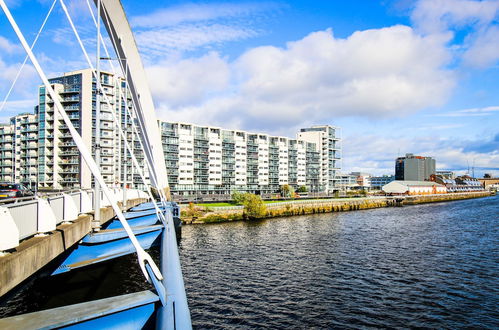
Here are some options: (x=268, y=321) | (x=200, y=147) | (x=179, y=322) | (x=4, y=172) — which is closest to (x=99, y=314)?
(x=179, y=322)

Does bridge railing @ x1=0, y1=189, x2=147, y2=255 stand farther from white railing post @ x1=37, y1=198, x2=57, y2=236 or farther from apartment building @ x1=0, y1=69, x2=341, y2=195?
apartment building @ x1=0, y1=69, x2=341, y2=195

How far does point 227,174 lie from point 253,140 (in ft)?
55.1

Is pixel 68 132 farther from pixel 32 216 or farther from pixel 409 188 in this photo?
pixel 409 188

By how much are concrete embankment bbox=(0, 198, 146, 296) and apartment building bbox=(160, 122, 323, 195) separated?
8794 centimetres

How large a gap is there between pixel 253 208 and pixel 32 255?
58.3 meters

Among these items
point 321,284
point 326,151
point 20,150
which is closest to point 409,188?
point 326,151

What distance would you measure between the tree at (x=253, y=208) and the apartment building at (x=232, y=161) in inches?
1421

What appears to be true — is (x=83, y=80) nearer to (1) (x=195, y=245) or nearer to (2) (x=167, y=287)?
(1) (x=195, y=245)

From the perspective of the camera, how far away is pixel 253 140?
119688mm

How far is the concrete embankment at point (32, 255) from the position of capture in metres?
5.57

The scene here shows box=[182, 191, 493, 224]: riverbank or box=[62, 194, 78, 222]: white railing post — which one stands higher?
box=[62, 194, 78, 222]: white railing post

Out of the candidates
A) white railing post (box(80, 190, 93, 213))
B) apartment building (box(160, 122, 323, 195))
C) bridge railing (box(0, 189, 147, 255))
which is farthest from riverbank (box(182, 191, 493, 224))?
bridge railing (box(0, 189, 147, 255))

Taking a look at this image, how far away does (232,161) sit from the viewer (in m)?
112

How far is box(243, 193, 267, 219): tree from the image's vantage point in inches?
2532
